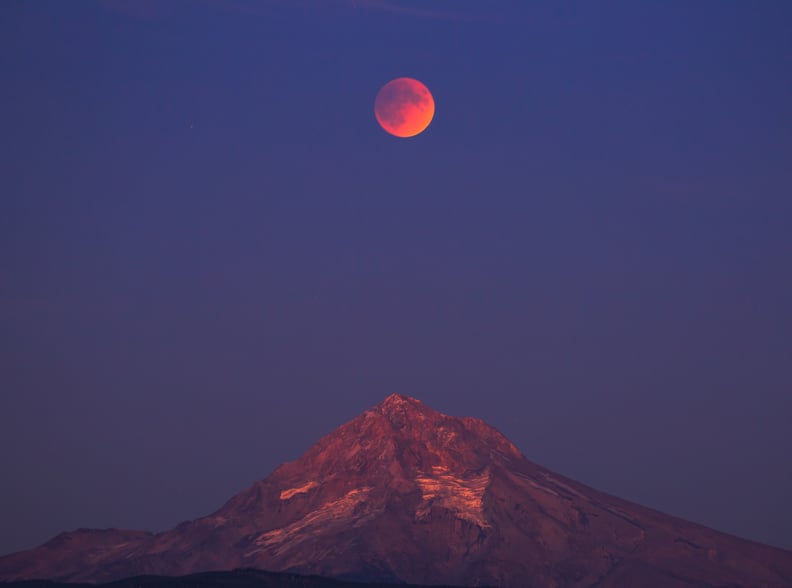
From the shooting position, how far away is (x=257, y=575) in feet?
630

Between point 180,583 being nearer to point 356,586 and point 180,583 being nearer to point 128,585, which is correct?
point 128,585

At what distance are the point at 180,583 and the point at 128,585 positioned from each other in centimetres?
1282

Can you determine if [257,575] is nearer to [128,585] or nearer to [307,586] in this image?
[307,586]

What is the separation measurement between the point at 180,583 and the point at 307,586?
20.9 meters

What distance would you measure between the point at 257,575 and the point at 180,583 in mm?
15410

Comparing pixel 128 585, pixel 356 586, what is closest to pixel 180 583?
pixel 128 585

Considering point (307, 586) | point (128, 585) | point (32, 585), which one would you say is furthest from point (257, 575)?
point (32, 585)

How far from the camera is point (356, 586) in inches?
7805

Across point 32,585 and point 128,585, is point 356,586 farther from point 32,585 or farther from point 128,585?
point 32,585

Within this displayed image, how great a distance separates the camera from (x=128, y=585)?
620ft

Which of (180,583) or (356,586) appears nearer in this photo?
(180,583)

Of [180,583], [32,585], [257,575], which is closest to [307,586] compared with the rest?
[257,575]

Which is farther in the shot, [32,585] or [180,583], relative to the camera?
[32,585]

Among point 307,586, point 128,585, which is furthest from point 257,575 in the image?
point 128,585
